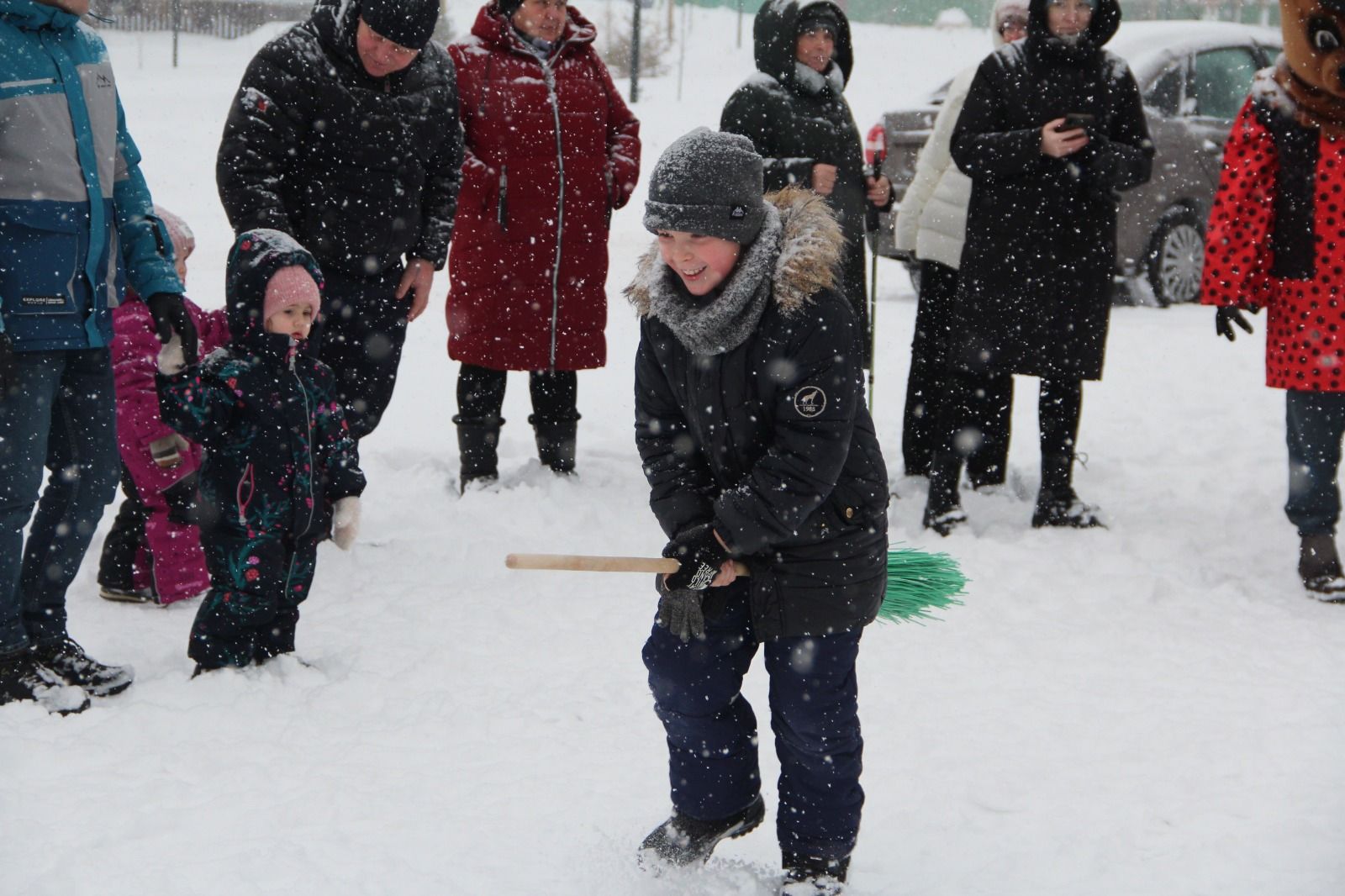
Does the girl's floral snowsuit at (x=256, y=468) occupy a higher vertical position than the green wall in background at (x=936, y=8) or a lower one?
lower

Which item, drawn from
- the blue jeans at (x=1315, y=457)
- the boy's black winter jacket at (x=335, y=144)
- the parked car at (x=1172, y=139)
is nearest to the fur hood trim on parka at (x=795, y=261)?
the boy's black winter jacket at (x=335, y=144)

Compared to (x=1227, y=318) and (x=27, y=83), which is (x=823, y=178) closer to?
(x=1227, y=318)

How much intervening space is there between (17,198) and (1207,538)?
166 inches

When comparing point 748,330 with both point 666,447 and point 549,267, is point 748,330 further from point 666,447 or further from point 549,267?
point 549,267

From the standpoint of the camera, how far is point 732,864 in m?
2.85

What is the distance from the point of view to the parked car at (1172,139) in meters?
9.17

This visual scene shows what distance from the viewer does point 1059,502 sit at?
5230 millimetres

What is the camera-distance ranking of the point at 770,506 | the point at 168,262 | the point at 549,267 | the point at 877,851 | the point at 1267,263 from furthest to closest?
the point at 549,267, the point at 1267,263, the point at 168,262, the point at 877,851, the point at 770,506

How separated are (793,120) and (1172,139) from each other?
16.3 feet

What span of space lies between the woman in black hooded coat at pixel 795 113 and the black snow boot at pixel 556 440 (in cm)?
130

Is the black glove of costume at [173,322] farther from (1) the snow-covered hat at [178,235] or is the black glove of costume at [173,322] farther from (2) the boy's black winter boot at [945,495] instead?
(2) the boy's black winter boot at [945,495]

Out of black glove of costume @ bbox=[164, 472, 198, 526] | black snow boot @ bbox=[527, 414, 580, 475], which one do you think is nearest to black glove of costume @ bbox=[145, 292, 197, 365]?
black glove of costume @ bbox=[164, 472, 198, 526]

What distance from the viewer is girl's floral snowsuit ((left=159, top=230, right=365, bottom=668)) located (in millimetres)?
3555

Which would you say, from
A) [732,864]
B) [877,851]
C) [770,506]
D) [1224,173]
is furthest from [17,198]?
[1224,173]
